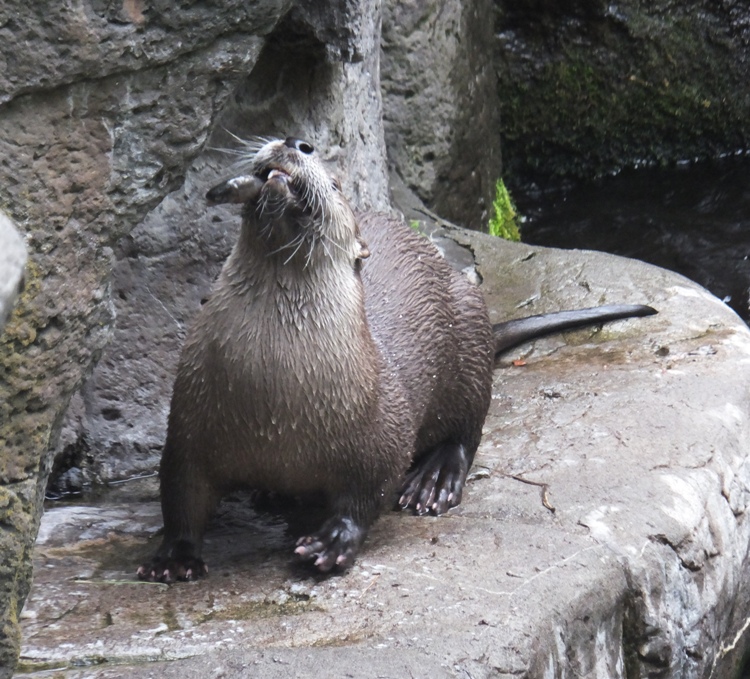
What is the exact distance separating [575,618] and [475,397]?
965 mm

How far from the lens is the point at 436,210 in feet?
18.7

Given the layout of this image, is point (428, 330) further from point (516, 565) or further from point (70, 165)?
point (70, 165)

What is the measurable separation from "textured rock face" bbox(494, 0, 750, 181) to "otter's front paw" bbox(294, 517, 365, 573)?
4389 millimetres

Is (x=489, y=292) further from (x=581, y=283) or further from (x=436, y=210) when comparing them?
(x=436, y=210)

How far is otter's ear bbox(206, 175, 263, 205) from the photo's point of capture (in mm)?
2674

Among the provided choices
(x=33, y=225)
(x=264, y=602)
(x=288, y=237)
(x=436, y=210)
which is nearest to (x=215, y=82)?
(x=288, y=237)

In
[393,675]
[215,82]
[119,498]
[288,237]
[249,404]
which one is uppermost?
[215,82]

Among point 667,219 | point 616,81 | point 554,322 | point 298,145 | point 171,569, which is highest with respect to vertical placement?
point 616,81

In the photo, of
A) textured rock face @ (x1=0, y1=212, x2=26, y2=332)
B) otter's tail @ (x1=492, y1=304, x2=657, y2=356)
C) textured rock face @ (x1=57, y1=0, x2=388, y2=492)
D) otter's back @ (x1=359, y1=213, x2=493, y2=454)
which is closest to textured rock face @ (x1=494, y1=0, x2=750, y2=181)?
otter's tail @ (x1=492, y1=304, x2=657, y2=356)

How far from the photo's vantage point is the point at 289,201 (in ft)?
8.93

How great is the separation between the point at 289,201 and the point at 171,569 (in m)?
0.85

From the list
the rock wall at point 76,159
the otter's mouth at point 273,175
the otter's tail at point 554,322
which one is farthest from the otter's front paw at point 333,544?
the otter's tail at point 554,322

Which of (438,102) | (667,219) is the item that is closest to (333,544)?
(438,102)

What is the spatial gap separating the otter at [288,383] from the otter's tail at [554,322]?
1105mm
